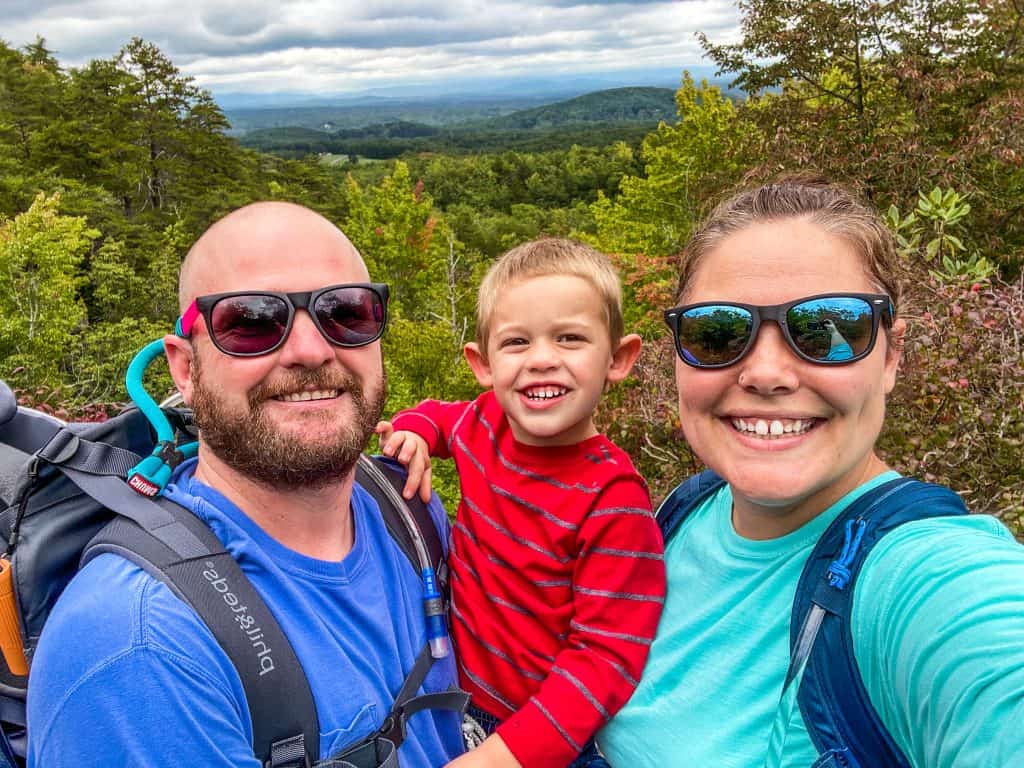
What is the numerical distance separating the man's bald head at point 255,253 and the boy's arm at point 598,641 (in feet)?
3.61

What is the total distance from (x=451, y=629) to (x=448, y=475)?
34.0 feet

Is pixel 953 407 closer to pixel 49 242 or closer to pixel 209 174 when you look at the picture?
pixel 49 242

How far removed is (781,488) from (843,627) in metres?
0.34

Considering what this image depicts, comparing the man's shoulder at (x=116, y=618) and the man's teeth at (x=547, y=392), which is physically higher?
the man's teeth at (x=547, y=392)

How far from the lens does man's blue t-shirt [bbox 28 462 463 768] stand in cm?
143

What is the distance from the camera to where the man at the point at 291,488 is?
1.55 m

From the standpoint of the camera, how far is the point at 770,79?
51.3 feet

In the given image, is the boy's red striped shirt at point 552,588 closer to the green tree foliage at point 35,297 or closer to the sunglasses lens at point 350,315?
the sunglasses lens at point 350,315

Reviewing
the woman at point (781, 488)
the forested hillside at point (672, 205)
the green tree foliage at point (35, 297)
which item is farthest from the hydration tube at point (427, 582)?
the green tree foliage at point (35, 297)

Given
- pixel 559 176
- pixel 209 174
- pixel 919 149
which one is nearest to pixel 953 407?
pixel 919 149

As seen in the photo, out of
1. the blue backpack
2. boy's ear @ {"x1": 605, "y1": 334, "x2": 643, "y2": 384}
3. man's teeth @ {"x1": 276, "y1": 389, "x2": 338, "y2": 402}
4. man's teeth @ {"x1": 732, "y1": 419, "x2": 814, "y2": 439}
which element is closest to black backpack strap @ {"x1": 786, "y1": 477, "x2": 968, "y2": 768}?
the blue backpack

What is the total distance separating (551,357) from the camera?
94.3 inches

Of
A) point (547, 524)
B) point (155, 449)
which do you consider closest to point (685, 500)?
point (547, 524)

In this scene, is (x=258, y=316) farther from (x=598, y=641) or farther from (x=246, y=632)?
(x=598, y=641)
